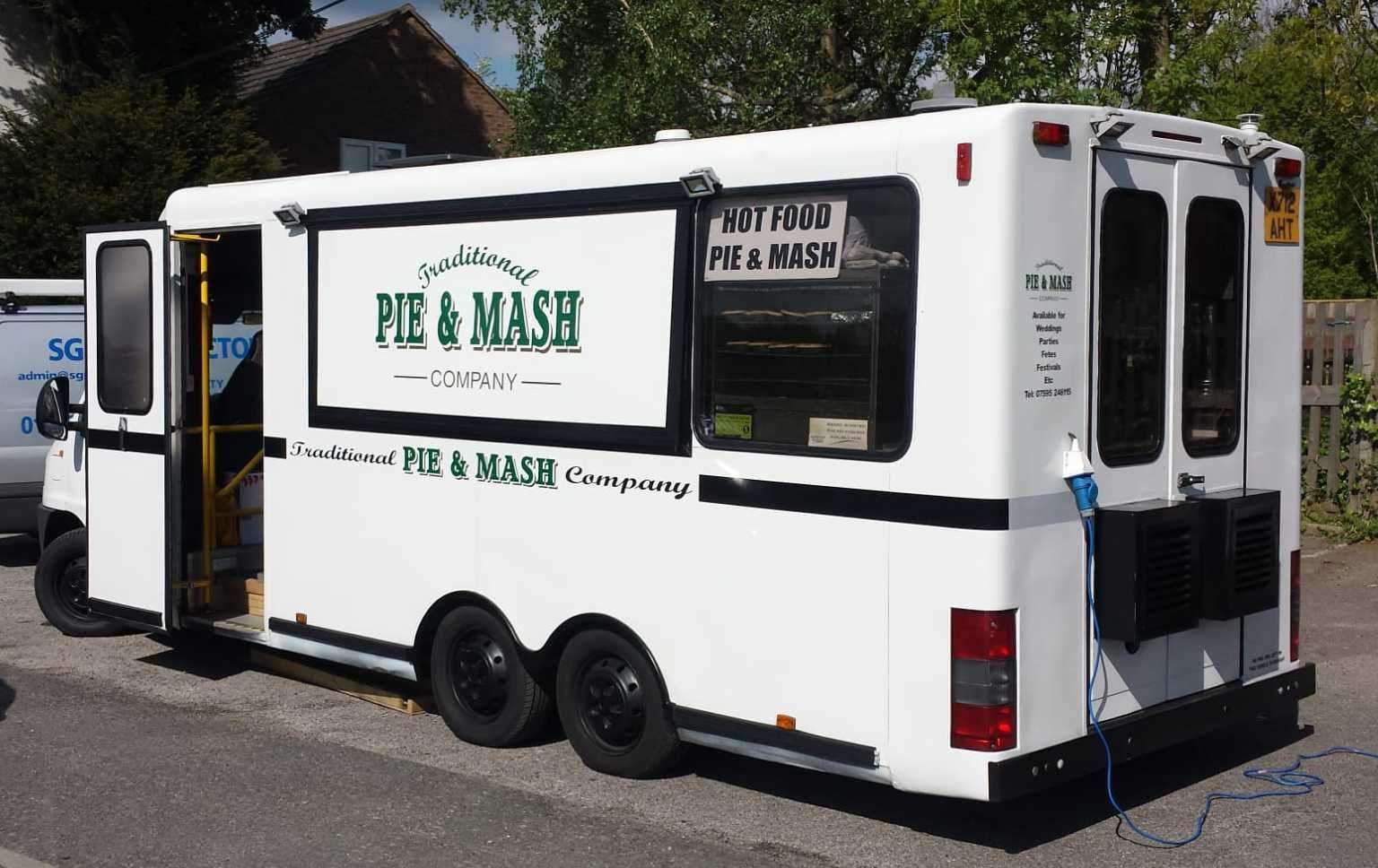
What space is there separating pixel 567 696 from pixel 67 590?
15.2 feet

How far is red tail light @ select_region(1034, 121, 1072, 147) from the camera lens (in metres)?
5.32

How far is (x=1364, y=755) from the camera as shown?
22.8 feet

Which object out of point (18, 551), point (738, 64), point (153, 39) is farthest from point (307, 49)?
point (18, 551)

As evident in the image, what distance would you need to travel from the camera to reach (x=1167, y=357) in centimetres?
592

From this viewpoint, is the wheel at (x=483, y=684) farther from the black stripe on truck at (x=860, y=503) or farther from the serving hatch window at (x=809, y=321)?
the serving hatch window at (x=809, y=321)

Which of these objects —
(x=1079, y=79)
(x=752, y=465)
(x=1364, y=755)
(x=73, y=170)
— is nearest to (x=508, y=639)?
(x=752, y=465)

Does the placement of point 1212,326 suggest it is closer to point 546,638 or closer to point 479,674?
point 546,638

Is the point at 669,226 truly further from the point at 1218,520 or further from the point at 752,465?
the point at 1218,520

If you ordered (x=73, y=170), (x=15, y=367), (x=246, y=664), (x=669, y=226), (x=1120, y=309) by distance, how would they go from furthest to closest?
(x=73, y=170) → (x=15, y=367) → (x=246, y=664) → (x=669, y=226) → (x=1120, y=309)

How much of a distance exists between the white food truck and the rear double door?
16 mm

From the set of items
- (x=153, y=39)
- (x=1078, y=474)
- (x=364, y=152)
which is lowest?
(x=1078, y=474)

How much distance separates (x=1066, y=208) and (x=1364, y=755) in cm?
316

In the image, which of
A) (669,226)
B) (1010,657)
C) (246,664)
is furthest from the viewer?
(246,664)

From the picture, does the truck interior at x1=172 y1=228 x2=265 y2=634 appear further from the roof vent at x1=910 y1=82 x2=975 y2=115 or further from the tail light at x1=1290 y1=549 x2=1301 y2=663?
the tail light at x1=1290 y1=549 x2=1301 y2=663
